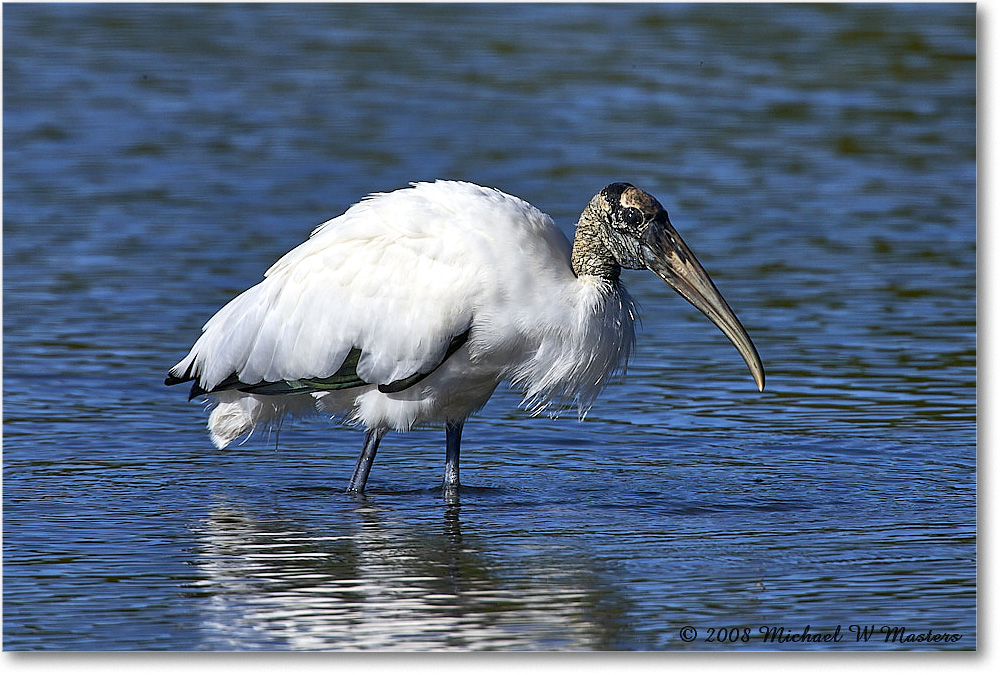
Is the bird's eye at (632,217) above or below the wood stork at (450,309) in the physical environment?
above

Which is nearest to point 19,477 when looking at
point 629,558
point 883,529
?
point 629,558

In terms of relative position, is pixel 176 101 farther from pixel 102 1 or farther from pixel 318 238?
pixel 318 238

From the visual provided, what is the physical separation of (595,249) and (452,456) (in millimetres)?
1110

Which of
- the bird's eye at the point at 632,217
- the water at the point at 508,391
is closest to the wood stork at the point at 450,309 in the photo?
the bird's eye at the point at 632,217

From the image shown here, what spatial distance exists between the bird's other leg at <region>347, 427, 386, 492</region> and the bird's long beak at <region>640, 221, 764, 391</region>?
4.53 ft

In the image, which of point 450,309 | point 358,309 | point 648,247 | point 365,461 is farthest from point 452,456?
point 648,247

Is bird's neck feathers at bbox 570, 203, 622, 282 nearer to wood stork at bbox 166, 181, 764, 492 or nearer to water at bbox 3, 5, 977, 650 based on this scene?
wood stork at bbox 166, 181, 764, 492

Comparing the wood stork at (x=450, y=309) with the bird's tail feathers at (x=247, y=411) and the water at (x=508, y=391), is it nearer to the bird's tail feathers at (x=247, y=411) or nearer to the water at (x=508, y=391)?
the bird's tail feathers at (x=247, y=411)

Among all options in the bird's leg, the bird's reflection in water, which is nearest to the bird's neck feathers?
the bird's leg

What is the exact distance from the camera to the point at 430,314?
657 cm

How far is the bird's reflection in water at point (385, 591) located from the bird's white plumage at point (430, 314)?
569 millimetres

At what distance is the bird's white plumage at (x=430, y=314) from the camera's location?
21.4 feet

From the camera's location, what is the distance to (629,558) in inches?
249

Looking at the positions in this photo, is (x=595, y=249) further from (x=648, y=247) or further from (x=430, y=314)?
(x=430, y=314)
